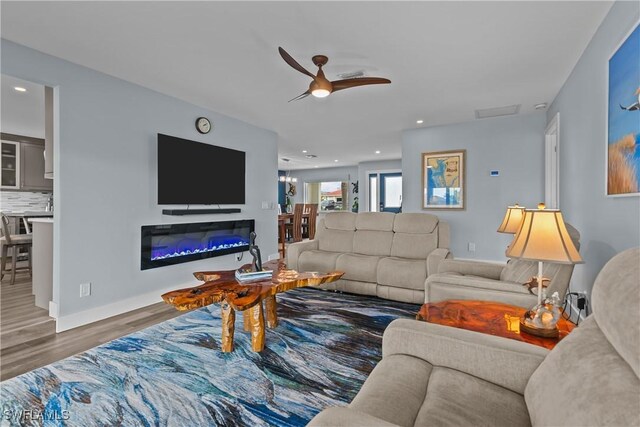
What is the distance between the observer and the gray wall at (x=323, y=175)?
1088 cm

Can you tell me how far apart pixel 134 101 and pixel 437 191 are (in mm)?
4603

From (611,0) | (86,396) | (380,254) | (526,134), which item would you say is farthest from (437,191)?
(86,396)

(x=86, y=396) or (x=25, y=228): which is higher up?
(x=25, y=228)

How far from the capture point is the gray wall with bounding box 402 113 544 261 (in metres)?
4.77

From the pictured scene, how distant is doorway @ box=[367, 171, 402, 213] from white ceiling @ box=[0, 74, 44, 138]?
7787 millimetres

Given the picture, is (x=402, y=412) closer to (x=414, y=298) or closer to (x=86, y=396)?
(x=86, y=396)

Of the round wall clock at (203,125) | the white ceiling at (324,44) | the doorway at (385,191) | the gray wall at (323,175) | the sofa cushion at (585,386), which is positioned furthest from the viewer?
the gray wall at (323,175)

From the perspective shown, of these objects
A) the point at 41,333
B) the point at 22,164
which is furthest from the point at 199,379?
the point at 22,164

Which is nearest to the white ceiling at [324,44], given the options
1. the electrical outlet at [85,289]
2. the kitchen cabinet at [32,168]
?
the electrical outlet at [85,289]

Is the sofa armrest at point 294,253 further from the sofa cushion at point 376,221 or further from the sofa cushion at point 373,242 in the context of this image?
the sofa cushion at point 376,221

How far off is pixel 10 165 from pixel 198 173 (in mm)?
4165

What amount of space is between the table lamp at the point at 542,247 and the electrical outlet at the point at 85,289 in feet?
11.8

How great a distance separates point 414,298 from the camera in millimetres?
3410

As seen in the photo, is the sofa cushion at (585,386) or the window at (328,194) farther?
the window at (328,194)
